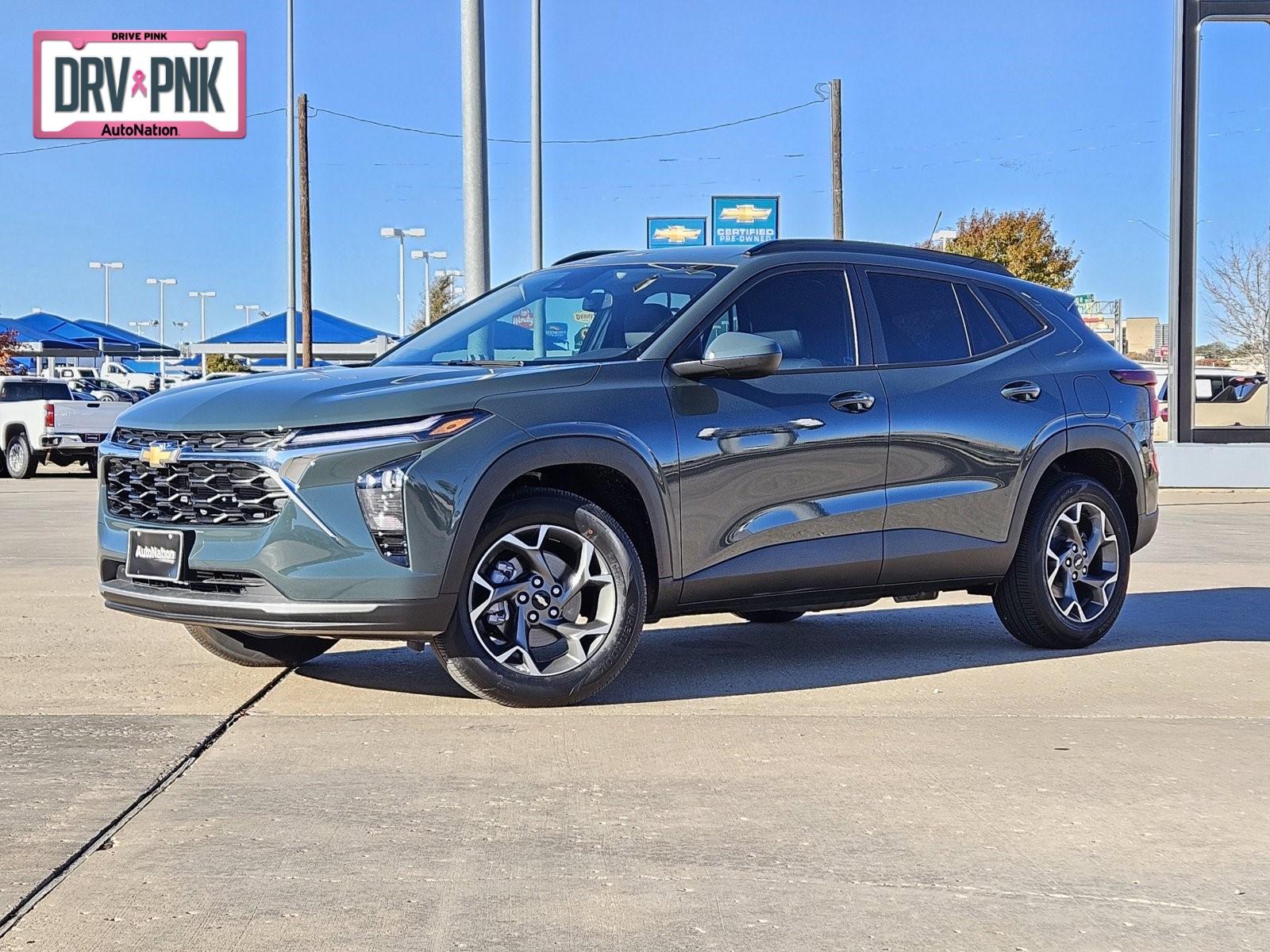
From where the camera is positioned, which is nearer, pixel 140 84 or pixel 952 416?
pixel 952 416

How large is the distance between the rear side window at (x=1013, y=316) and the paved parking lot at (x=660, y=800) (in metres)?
1.50

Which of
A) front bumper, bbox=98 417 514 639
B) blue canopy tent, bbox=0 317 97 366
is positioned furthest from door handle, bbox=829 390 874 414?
blue canopy tent, bbox=0 317 97 366

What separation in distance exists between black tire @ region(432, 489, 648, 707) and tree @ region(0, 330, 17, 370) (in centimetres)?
6022

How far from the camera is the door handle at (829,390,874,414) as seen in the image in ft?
22.1

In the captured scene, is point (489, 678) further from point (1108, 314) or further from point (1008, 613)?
point (1108, 314)

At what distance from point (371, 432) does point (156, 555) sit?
95cm

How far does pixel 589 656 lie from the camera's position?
605cm

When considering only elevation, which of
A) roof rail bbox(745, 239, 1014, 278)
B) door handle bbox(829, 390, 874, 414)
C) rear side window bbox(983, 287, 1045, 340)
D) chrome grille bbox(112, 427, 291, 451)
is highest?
roof rail bbox(745, 239, 1014, 278)

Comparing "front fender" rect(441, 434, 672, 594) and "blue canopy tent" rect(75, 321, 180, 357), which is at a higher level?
"blue canopy tent" rect(75, 321, 180, 357)

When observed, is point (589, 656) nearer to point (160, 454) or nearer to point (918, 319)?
point (160, 454)

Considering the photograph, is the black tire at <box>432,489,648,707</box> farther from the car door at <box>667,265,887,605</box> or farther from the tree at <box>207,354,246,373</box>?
the tree at <box>207,354,246,373</box>

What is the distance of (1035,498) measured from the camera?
764 centimetres

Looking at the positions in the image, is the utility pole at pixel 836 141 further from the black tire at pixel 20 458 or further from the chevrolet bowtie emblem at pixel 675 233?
the black tire at pixel 20 458

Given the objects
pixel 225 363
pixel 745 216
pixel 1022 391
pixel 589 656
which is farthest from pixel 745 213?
pixel 225 363
